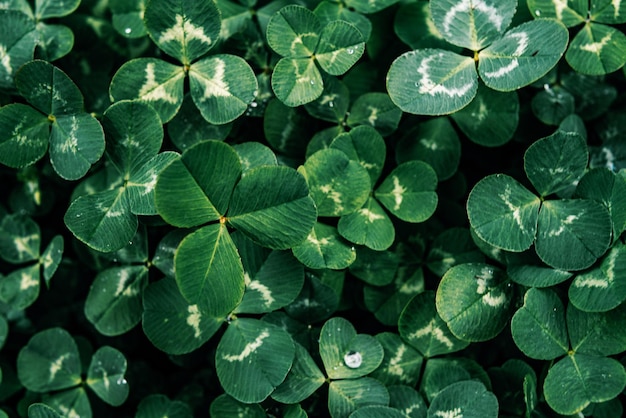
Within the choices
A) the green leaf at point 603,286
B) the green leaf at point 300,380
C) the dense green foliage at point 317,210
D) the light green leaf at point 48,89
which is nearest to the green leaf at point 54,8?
the dense green foliage at point 317,210

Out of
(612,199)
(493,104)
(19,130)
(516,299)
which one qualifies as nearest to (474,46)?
(493,104)

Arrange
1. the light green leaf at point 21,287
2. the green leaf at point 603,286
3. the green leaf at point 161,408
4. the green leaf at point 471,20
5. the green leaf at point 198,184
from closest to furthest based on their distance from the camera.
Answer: the green leaf at point 198,184
the green leaf at point 603,286
the green leaf at point 471,20
the green leaf at point 161,408
the light green leaf at point 21,287

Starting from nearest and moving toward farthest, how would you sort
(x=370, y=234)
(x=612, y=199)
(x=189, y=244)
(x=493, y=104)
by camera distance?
(x=189, y=244) < (x=612, y=199) < (x=370, y=234) < (x=493, y=104)

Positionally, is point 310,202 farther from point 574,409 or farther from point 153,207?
point 574,409

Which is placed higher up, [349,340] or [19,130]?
[19,130]

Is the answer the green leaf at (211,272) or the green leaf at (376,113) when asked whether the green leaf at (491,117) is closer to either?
the green leaf at (376,113)

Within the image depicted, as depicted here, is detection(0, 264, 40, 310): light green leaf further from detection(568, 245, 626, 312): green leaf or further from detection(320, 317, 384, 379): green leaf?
detection(568, 245, 626, 312): green leaf
